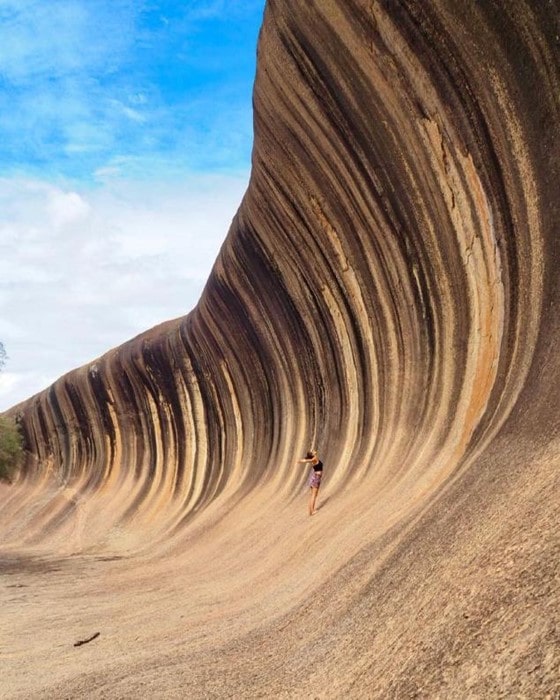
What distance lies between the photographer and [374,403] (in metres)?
12.3

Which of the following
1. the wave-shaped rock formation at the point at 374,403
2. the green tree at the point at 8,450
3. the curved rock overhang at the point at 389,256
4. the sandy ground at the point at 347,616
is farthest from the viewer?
the green tree at the point at 8,450

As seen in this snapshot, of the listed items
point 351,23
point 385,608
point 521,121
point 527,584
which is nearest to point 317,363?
point 351,23

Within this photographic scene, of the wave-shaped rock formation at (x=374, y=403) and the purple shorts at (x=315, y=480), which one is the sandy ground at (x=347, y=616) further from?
the purple shorts at (x=315, y=480)

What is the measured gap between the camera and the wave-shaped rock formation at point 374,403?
3916 mm

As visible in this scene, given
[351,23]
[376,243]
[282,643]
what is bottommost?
[282,643]

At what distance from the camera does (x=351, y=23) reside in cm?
938

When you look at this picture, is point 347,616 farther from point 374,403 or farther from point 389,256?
point 374,403

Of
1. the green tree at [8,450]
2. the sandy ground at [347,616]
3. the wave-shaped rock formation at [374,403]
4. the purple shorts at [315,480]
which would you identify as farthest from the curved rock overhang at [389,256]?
the green tree at [8,450]

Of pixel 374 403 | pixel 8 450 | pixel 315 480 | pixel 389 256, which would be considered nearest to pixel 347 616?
pixel 315 480

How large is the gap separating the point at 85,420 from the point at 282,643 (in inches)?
1048

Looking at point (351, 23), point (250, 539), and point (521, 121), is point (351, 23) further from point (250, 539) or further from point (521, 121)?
point (250, 539)

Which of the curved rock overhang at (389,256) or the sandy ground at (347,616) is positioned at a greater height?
the curved rock overhang at (389,256)

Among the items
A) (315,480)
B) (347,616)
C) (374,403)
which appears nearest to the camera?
(347,616)

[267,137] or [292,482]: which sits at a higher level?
[267,137]
